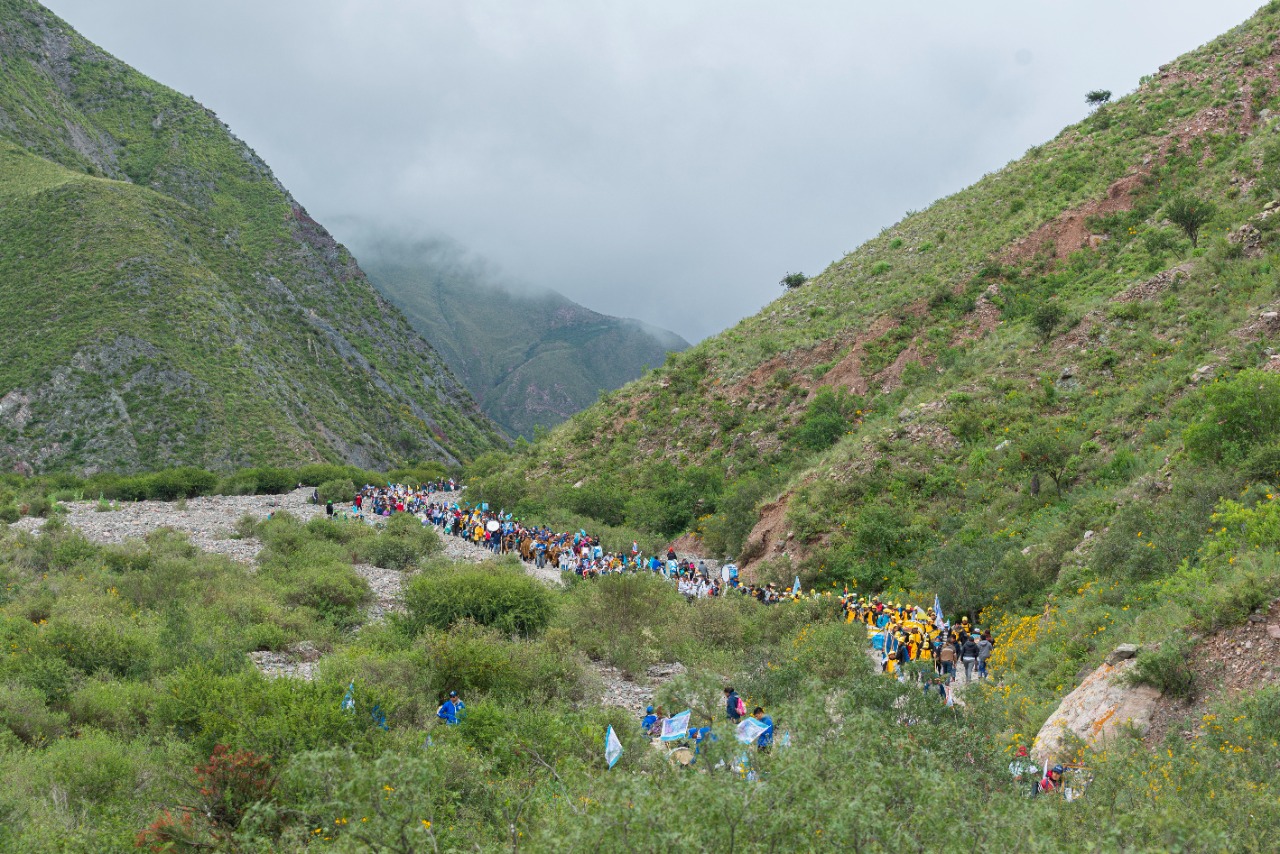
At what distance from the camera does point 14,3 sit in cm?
8825

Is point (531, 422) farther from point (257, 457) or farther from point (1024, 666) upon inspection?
point (1024, 666)

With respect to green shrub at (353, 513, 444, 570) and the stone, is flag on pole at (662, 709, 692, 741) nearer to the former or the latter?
the stone

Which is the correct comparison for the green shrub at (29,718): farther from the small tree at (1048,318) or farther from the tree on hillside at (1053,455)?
the small tree at (1048,318)

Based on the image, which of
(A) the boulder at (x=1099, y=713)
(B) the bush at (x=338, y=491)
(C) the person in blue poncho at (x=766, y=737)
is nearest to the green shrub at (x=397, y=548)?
(B) the bush at (x=338, y=491)

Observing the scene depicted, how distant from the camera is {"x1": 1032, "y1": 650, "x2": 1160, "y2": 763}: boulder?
10047 millimetres

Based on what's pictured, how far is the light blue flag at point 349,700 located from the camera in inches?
410

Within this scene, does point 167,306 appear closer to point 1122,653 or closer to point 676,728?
point 676,728

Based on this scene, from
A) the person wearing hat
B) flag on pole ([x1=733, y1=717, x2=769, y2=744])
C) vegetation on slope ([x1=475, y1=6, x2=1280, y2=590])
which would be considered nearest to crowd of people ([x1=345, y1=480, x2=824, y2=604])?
vegetation on slope ([x1=475, y1=6, x2=1280, y2=590])

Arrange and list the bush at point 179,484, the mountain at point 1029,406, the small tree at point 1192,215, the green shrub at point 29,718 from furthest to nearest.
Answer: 1. the bush at point 179,484
2. the small tree at point 1192,215
3. the mountain at point 1029,406
4. the green shrub at point 29,718

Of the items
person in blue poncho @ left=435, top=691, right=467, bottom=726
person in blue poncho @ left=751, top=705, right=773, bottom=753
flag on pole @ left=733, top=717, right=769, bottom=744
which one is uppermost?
person in blue poncho @ left=435, top=691, right=467, bottom=726

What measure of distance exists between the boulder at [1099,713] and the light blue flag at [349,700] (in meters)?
7.98

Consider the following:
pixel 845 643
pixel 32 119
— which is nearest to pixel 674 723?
pixel 845 643

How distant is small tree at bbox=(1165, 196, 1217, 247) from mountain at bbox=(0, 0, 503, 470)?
49.0m

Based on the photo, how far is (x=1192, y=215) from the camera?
26328mm
